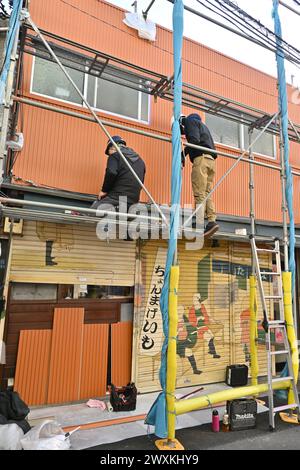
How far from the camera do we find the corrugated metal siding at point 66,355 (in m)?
5.14

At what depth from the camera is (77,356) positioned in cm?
536

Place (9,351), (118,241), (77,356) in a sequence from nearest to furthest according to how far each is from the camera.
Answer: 1. (9,351)
2. (77,356)
3. (118,241)

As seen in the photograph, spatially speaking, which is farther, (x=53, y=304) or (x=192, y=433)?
(x=53, y=304)

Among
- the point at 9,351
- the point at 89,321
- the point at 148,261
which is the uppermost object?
the point at 148,261

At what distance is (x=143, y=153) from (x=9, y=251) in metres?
3.34

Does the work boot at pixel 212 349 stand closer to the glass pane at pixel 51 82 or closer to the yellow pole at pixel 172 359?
the yellow pole at pixel 172 359

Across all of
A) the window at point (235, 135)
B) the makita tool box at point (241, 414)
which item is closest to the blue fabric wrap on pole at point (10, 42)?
the window at point (235, 135)

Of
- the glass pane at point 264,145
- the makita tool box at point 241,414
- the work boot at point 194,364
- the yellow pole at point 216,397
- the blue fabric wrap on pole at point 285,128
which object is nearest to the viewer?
the yellow pole at point 216,397

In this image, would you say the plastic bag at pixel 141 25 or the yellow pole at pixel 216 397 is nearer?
the yellow pole at pixel 216 397

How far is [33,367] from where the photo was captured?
503cm

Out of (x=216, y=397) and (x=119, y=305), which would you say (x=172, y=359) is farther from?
(x=119, y=305)

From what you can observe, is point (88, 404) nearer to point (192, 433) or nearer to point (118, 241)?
point (192, 433)

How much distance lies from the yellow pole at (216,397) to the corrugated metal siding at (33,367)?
2465 millimetres
